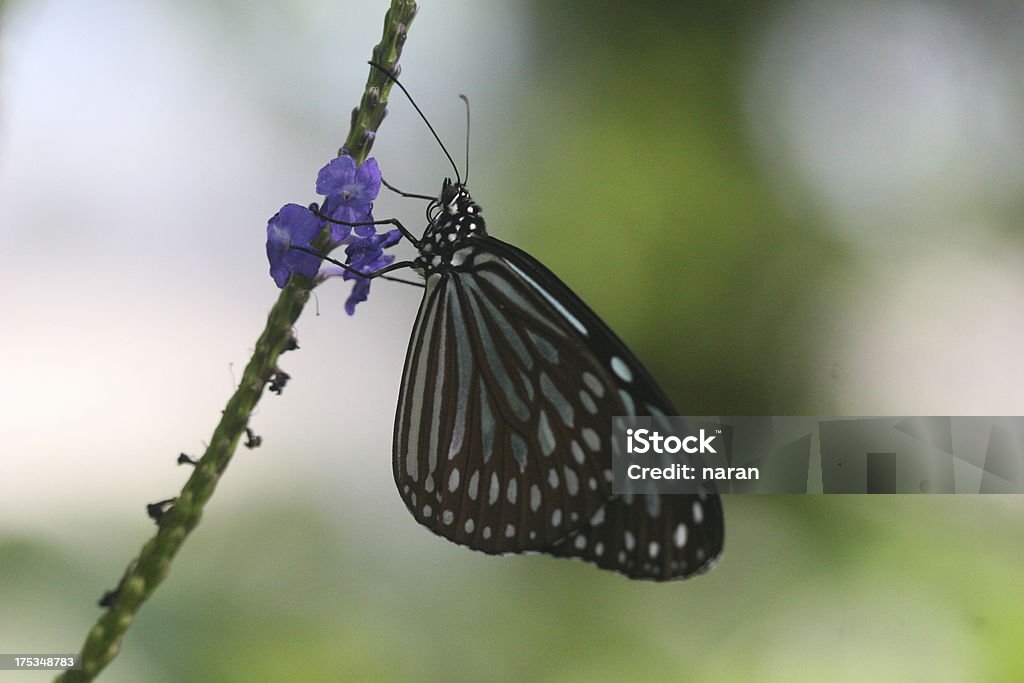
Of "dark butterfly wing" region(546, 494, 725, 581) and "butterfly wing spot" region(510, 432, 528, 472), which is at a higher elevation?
"butterfly wing spot" region(510, 432, 528, 472)

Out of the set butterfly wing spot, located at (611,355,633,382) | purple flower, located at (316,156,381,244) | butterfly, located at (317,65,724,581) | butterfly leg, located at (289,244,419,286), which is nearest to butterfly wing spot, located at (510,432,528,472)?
butterfly, located at (317,65,724,581)

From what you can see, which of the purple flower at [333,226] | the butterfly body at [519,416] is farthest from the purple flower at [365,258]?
the butterfly body at [519,416]

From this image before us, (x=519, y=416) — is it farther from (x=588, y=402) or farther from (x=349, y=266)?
(x=349, y=266)

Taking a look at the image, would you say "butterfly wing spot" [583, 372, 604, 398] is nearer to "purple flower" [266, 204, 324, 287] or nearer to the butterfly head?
the butterfly head

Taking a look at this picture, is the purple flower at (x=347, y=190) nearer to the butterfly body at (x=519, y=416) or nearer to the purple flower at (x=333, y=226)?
the purple flower at (x=333, y=226)

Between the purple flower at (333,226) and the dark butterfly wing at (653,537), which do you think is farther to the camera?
the dark butterfly wing at (653,537)

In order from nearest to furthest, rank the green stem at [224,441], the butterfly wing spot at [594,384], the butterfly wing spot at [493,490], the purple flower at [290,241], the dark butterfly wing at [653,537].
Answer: the green stem at [224,441]
the purple flower at [290,241]
the dark butterfly wing at [653,537]
the butterfly wing spot at [594,384]
the butterfly wing spot at [493,490]

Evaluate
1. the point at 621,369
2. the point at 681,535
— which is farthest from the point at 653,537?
the point at 621,369
